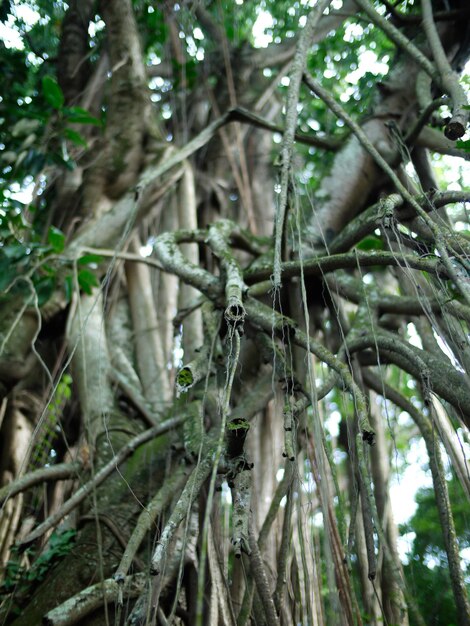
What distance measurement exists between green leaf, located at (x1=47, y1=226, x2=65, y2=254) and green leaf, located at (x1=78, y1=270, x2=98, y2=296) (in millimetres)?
127

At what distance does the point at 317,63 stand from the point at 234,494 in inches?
138

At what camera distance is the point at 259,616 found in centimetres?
138

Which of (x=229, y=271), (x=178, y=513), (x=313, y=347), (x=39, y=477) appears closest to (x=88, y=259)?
(x=39, y=477)

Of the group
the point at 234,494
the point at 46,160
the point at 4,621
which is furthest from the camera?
the point at 46,160

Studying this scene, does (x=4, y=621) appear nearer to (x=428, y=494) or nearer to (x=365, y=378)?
(x=365, y=378)

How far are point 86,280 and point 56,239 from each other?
0.20 metres

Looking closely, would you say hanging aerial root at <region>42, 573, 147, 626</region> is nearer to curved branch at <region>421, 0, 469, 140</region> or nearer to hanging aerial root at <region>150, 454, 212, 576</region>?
hanging aerial root at <region>150, 454, 212, 576</region>

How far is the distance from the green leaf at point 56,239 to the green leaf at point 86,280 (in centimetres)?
13

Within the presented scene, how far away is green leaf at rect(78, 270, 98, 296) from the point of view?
7.82ft

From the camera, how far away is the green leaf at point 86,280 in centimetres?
238

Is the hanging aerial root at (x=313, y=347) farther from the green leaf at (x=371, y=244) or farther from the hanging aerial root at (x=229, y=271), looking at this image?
the green leaf at (x=371, y=244)

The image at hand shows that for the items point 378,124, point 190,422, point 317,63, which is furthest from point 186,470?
point 317,63

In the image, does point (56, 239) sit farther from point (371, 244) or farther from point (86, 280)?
point (371, 244)

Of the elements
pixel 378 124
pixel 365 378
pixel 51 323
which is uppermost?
pixel 378 124
